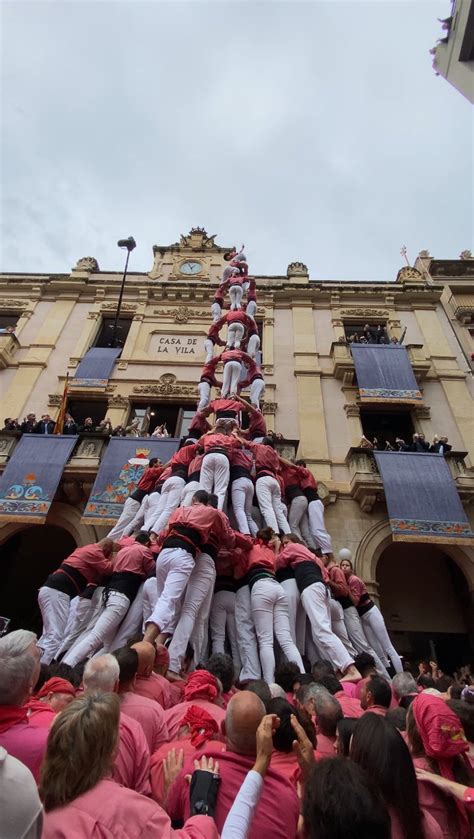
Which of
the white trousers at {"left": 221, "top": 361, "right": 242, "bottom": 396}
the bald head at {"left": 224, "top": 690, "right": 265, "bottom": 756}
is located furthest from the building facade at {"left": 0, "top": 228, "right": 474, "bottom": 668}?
the bald head at {"left": 224, "top": 690, "right": 265, "bottom": 756}

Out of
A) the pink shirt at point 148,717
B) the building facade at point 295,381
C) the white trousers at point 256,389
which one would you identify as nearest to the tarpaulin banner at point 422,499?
the building facade at point 295,381

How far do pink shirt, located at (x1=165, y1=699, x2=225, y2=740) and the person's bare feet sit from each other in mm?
2099

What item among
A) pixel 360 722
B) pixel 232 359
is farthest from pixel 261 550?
pixel 232 359

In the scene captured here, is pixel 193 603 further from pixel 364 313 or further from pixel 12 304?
pixel 12 304

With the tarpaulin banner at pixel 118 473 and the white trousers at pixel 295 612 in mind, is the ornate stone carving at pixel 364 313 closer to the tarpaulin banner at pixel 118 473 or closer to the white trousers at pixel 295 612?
the tarpaulin banner at pixel 118 473

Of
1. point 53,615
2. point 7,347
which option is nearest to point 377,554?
point 53,615

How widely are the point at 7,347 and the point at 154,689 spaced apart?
16262 mm

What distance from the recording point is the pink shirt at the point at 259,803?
6.25 feet

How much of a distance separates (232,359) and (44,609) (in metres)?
6.88

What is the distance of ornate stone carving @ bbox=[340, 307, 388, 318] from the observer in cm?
1838

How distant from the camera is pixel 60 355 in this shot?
17047mm

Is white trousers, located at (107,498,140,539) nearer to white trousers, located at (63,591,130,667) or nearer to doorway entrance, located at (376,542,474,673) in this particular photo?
white trousers, located at (63,591,130,667)

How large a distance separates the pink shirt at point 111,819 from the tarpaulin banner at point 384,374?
14.0m

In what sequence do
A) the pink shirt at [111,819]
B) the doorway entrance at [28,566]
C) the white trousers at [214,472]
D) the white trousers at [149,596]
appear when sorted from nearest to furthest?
the pink shirt at [111,819] → the white trousers at [149,596] → the white trousers at [214,472] → the doorway entrance at [28,566]
